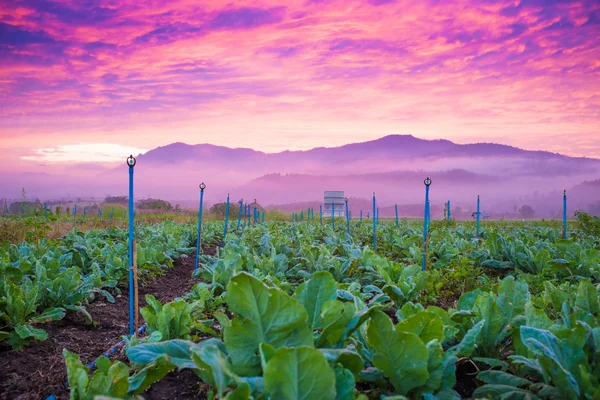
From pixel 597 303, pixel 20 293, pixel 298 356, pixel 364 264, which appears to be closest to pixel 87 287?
pixel 20 293

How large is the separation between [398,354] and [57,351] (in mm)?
3564

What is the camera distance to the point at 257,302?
6.74ft

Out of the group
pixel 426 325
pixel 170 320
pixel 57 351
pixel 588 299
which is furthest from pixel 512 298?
pixel 57 351

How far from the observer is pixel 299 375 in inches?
67.3

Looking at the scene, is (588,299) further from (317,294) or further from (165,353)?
(165,353)

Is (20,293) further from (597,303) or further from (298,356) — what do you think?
(597,303)

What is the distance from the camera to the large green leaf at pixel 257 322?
6.63 feet

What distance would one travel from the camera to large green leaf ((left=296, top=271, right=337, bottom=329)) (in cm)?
238

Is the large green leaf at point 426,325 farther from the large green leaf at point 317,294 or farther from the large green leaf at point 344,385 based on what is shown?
the large green leaf at point 344,385

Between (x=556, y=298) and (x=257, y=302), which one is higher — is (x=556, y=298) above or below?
below

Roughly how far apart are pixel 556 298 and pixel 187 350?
3.21m

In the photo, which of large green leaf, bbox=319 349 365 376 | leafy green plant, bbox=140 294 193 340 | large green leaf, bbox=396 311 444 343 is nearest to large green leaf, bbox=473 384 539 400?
large green leaf, bbox=396 311 444 343

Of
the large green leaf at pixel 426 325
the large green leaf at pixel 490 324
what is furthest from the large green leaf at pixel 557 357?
the large green leaf at pixel 490 324

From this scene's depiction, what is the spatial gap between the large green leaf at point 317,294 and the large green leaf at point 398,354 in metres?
0.30
